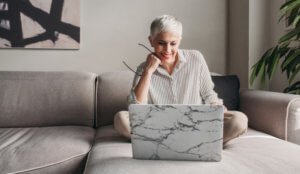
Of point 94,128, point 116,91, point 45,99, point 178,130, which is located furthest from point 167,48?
point 45,99

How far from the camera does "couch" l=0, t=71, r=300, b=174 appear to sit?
1013 mm

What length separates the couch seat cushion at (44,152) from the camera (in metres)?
1.31

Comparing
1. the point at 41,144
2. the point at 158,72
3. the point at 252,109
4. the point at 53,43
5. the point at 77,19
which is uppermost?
the point at 77,19

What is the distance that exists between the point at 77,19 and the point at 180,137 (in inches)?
68.9

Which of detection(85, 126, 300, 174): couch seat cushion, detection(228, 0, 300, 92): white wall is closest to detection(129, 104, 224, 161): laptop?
detection(85, 126, 300, 174): couch seat cushion

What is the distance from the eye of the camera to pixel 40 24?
239cm

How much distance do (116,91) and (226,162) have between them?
1.17 m

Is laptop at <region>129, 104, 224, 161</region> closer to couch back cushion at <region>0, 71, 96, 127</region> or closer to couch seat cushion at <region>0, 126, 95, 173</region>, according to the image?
couch seat cushion at <region>0, 126, 95, 173</region>

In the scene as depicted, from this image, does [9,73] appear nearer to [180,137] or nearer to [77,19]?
[77,19]

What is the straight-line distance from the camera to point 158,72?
4.84 feet

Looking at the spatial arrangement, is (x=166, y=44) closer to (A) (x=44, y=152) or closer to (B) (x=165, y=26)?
(B) (x=165, y=26)

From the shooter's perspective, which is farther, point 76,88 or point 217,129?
point 76,88

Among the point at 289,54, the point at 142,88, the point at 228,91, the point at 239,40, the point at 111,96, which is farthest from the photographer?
the point at 239,40

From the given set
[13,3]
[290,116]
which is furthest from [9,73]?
[290,116]
